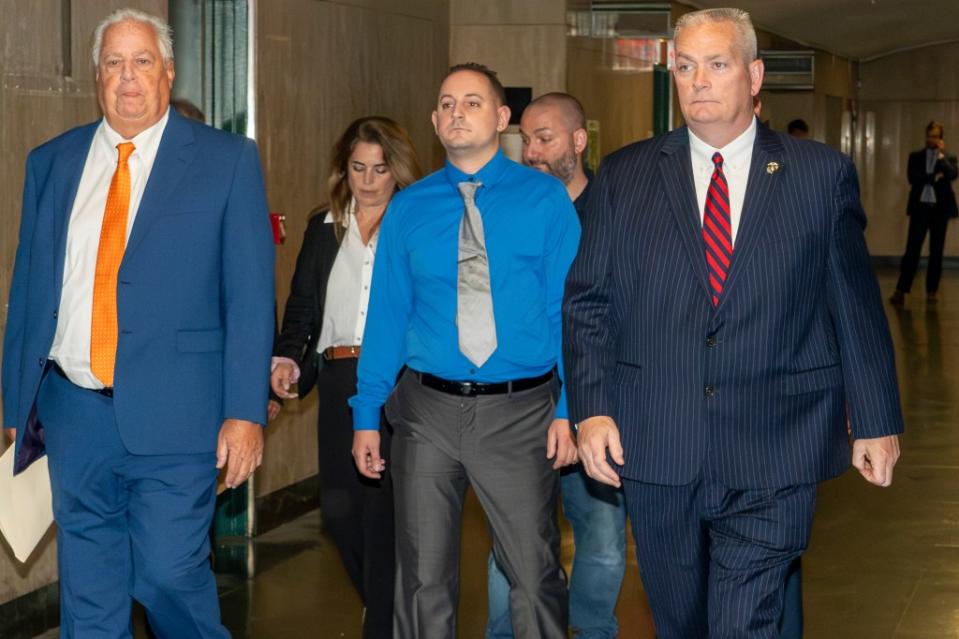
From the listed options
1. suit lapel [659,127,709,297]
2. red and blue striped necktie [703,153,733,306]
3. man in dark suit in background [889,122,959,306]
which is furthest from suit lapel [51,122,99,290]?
man in dark suit in background [889,122,959,306]

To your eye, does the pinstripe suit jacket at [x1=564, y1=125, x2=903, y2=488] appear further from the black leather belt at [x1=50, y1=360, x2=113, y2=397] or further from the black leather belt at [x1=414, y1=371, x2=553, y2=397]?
the black leather belt at [x1=50, y1=360, x2=113, y2=397]

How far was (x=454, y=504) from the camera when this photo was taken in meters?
4.00

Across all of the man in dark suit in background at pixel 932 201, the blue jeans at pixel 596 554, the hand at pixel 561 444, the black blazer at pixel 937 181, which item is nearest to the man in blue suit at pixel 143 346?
the hand at pixel 561 444

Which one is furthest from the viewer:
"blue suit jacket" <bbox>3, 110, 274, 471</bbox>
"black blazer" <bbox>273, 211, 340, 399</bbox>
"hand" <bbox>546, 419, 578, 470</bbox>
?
"black blazer" <bbox>273, 211, 340, 399</bbox>

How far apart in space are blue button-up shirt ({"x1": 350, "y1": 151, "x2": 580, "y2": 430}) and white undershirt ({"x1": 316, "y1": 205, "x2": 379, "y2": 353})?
2.30ft

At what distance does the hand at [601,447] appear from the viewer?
137 inches

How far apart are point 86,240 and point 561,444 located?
4.18 feet

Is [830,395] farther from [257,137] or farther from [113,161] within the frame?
[257,137]

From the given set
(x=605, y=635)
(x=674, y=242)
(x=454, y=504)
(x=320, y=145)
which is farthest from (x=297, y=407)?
(x=674, y=242)

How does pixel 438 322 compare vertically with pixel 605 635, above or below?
above

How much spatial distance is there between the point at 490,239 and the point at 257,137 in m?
2.96

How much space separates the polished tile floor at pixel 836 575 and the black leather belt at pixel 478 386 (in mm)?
1482

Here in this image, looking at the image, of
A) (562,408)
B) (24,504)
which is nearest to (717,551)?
(562,408)

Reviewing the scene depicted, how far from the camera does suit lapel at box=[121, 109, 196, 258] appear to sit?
375 cm
